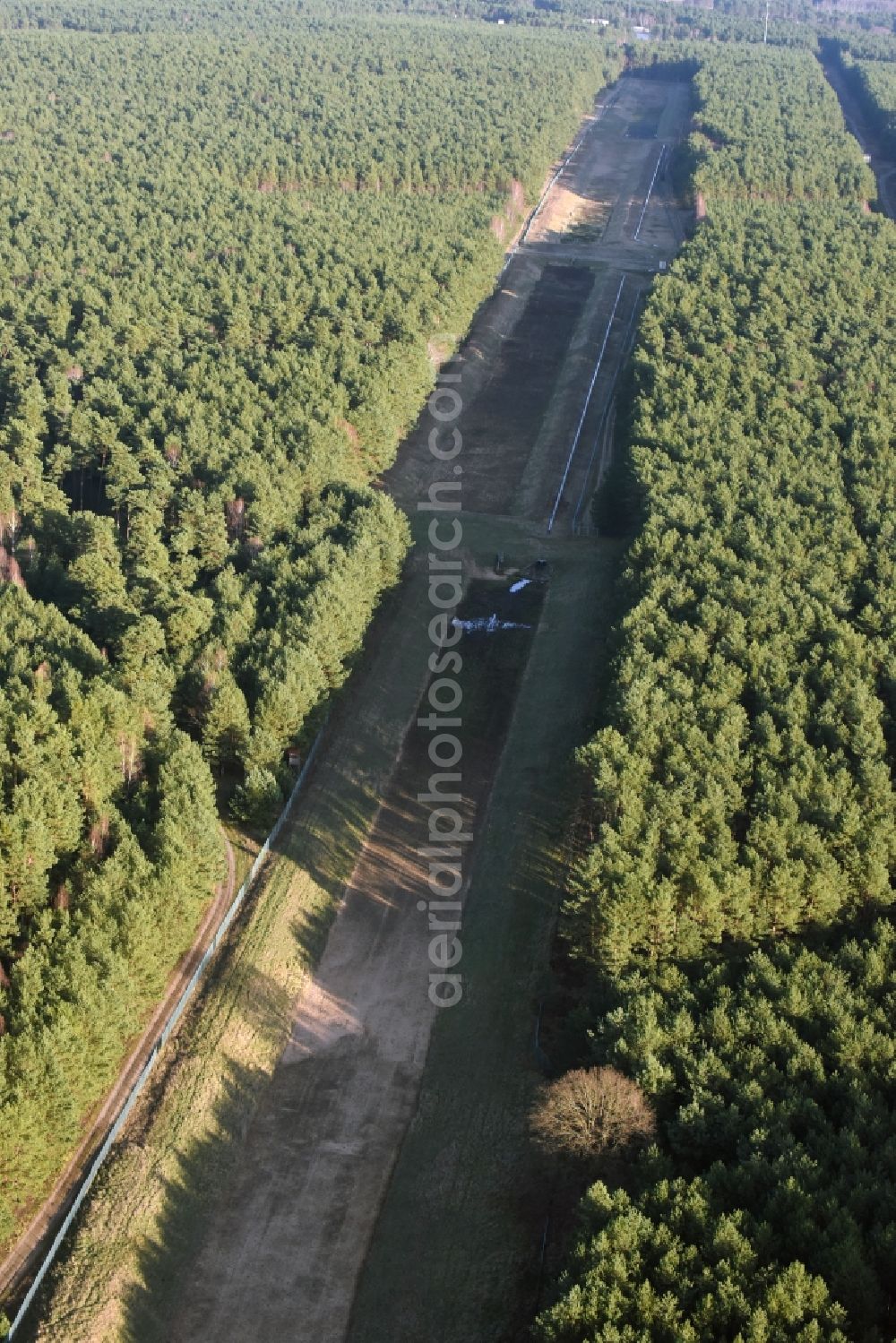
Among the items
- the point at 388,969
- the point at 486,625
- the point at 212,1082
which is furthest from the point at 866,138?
the point at 212,1082

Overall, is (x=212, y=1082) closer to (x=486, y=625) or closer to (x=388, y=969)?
(x=388, y=969)

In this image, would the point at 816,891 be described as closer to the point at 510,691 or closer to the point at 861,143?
the point at 510,691

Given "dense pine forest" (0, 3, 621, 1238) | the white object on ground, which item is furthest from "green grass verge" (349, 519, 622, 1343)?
"dense pine forest" (0, 3, 621, 1238)

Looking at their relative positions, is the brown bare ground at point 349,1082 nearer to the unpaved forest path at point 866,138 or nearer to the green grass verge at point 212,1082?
the green grass verge at point 212,1082

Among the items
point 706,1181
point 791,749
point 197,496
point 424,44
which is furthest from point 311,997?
point 424,44

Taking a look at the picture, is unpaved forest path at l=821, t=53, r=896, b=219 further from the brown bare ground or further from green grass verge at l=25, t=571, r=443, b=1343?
green grass verge at l=25, t=571, r=443, b=1343
